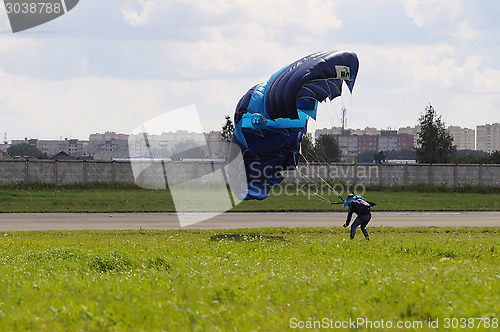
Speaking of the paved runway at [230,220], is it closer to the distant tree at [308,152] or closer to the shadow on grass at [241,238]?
the distant tree at [308,152]

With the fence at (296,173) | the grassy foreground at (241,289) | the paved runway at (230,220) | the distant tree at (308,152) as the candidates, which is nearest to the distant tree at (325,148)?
the distant tree at (308,152)

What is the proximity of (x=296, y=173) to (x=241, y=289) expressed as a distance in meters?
35.6

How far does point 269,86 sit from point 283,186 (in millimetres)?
25483

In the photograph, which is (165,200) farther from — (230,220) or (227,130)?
(227,130)

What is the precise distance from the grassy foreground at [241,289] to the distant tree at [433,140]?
46935 millimetres

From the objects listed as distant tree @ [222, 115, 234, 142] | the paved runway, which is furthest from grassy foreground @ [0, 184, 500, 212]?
distant tree @ [222, 115, 234, 142]

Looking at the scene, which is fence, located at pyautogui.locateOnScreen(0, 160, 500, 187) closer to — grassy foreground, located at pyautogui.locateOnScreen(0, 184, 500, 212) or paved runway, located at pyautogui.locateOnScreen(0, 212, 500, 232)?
grassy foreground, located at pyautogui.locateOnScreen(0, 184, 500, 212)

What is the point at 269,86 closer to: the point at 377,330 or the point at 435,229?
the point at 435,229

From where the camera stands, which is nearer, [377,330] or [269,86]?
[377,330]

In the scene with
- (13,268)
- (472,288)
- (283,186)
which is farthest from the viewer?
(283,186)

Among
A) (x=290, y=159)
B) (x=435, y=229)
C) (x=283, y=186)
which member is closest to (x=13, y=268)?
(x=290, y=159)

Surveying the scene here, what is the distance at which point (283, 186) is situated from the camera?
4384 centimetres

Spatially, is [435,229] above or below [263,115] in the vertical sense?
below

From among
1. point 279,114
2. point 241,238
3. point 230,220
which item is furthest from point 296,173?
point 279,114
